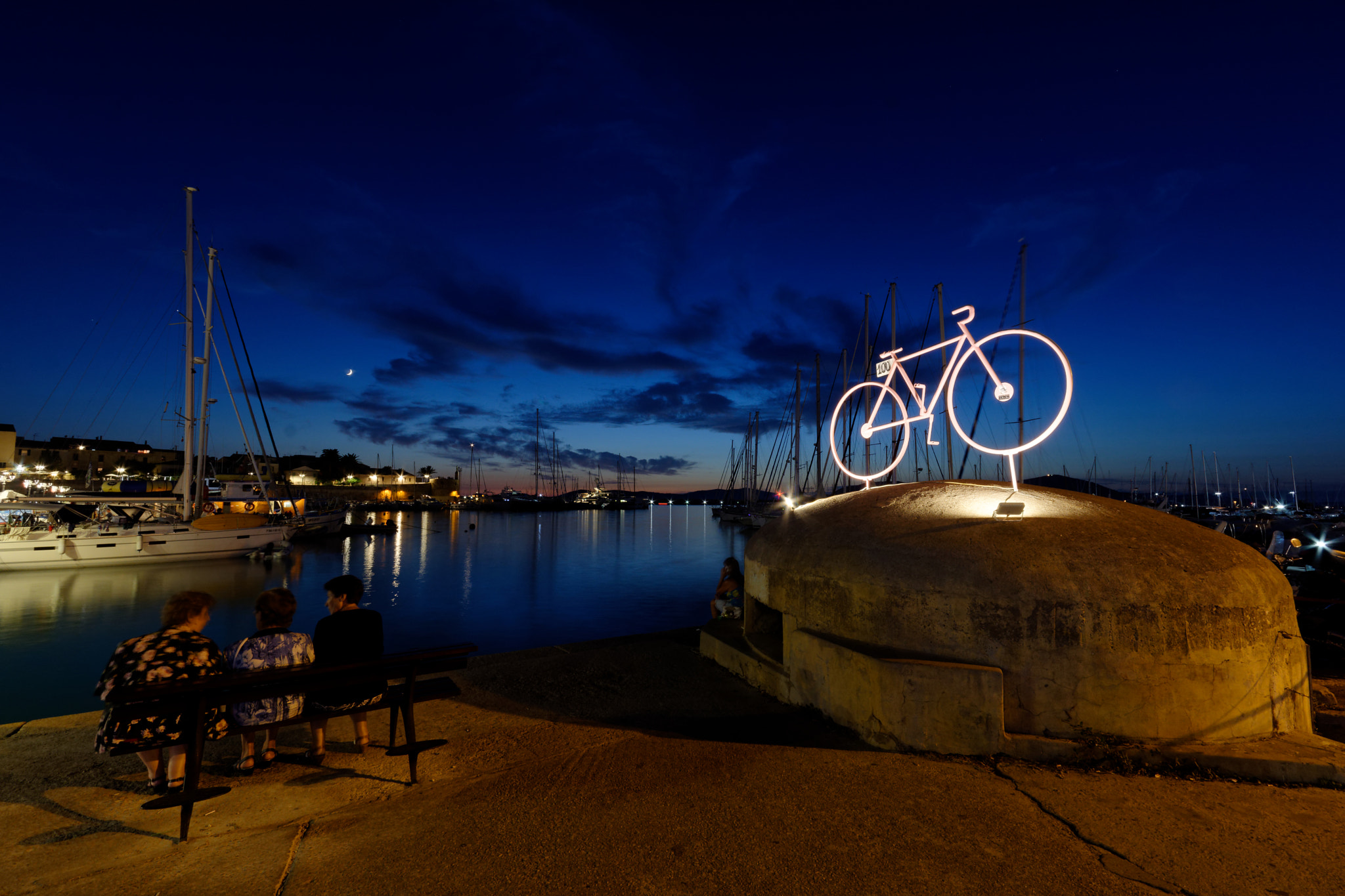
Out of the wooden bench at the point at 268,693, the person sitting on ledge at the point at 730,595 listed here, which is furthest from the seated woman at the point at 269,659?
the person sitting on ledge at the point at 730,595

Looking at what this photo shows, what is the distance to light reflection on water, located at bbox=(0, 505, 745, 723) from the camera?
1797cm

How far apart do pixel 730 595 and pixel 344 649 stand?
6430mm

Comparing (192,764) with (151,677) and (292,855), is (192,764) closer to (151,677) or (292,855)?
(151,677)

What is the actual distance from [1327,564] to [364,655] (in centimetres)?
2030

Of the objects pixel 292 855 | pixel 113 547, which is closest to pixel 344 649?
pixel 292 855

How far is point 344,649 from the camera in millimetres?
5199

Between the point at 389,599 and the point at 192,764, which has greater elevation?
the point at 192,764

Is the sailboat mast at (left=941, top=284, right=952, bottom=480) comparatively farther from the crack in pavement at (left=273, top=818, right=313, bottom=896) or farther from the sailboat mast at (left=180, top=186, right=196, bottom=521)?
the sailboat mast at (left=180, top=186, right=196, bottom=521)

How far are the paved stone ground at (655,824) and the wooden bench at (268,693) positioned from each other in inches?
10.3

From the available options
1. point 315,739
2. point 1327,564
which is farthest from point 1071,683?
point 1327,564

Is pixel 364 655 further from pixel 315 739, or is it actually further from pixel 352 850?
pixel 352 850

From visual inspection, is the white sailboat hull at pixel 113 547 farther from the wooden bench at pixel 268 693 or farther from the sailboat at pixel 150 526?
the wooden bench at pixel 268 693

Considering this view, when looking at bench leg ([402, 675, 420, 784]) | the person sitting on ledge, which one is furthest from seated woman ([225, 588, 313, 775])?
the person sitting on ledge

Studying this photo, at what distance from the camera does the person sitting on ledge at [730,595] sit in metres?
10.1
